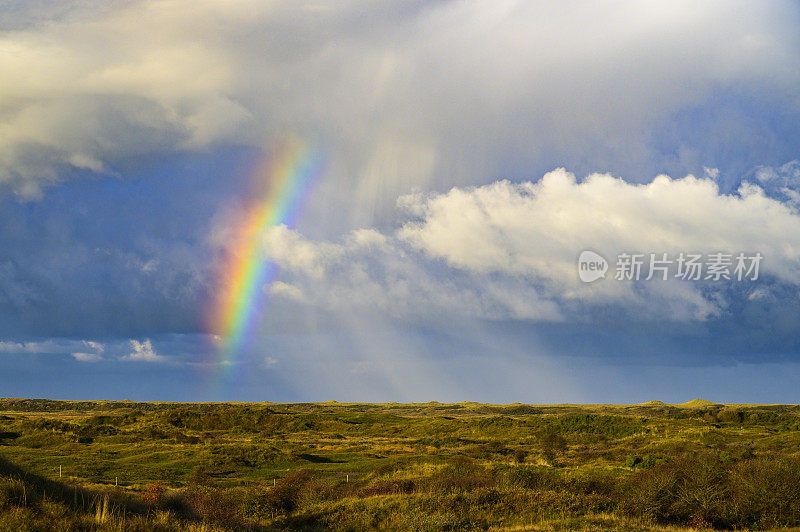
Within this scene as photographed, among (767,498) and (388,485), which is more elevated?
(767,498)

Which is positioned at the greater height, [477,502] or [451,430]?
[477,502]

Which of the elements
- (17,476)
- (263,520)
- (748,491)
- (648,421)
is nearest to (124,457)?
(263,520)

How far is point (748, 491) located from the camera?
26.8 meters

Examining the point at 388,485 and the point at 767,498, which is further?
the point at 388,485

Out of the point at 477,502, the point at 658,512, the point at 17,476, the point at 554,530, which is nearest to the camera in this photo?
the point at 17,476

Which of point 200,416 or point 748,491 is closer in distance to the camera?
point 748,491

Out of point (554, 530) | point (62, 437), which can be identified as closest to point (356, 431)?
point (62, 437)

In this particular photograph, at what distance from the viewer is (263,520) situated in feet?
92.1

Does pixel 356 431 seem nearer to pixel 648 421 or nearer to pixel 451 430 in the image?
pixel 451 430

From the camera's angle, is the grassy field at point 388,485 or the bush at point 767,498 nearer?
the grassy field at point 388,485

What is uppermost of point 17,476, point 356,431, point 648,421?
point 17,476

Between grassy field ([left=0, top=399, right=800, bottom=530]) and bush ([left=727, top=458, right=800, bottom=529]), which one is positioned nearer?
grassy field ([left=0, top=399, right=800, bottom=530])

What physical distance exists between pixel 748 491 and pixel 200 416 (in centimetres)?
10774

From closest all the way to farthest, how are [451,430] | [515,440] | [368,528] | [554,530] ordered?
1. [554,530]
2. [368,528]
3. [515,440]
4. [451,430]
